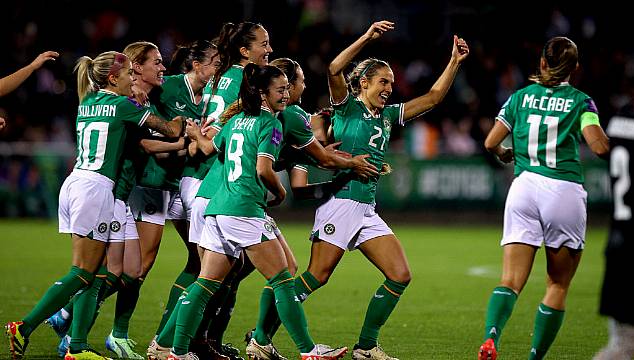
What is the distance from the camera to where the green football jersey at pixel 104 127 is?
7.04 metres

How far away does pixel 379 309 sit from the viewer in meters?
7.38

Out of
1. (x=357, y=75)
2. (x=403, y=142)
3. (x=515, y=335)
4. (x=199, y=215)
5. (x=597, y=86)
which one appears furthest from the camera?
(x=597, y=86)

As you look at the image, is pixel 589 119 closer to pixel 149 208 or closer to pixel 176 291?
pixel 176 291

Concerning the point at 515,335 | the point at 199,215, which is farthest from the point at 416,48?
the point at 199,215

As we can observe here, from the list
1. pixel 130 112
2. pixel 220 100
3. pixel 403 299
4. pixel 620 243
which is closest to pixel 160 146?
pixel 130 112

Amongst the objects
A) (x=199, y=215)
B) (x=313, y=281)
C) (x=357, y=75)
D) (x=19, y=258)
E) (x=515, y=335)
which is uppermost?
(x=357, y=75)

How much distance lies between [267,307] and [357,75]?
1.87 m

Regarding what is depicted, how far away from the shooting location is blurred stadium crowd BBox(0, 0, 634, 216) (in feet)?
67.9

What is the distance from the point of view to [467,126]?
22.0 m

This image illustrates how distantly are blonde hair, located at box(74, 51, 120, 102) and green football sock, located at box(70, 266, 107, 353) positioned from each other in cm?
138

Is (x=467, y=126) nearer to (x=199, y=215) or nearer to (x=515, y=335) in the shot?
(x=515, y=335)

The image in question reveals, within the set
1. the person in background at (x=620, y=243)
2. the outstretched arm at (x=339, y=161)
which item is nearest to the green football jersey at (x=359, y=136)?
the outstretched arm at (x=339, y=161)

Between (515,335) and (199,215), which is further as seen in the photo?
(515,335)

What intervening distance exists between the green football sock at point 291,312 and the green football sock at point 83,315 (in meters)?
1.37
